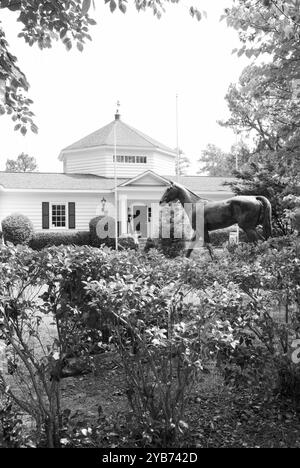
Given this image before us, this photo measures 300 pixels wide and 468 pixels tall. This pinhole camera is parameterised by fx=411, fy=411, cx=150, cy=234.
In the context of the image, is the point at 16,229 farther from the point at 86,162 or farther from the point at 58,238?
the point at 86,162

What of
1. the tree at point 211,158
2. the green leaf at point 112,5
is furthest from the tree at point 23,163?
the green leaf at point 112,5

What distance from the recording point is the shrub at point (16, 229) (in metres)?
24.0

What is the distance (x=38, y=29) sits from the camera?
6898mm

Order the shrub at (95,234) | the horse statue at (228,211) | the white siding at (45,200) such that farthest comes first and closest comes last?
the white siding at (45,200), the shrub at (95,234), the horse statue at (228,211)

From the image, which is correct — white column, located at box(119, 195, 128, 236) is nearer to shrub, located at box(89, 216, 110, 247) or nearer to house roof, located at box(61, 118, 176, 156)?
shrub, located at box(89, 216, 110, 247)

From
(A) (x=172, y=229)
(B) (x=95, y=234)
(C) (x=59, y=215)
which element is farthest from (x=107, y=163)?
(A) (x=172, y=229)

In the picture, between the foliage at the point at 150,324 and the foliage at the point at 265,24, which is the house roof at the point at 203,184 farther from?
the foliage at the point at 150,324

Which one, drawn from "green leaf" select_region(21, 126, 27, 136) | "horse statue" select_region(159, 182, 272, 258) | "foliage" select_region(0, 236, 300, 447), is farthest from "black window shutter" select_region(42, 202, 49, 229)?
"foliage" select_region(0, 236, 300, 447)

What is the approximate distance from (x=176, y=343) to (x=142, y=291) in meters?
0.41

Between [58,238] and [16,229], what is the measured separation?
99.6 inches

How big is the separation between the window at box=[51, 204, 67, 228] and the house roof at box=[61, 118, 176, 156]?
6.81 m

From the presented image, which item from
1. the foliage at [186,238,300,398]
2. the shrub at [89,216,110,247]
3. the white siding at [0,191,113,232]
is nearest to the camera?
the foliage at [186,238,300,398]

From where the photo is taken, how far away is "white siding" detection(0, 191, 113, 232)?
27.2 meters

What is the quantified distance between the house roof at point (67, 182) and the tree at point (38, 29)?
20.1m
